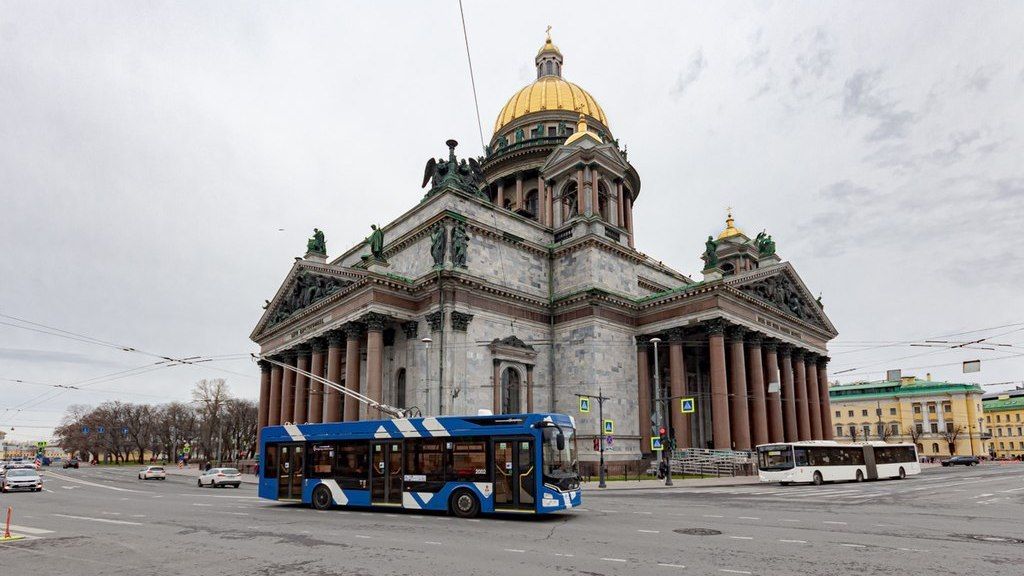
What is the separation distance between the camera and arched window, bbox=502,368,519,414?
4272 cm

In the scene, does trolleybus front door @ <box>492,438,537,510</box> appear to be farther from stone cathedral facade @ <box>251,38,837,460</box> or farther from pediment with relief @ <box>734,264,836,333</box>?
pediment with relief @ <box>734,264,836,333</box>

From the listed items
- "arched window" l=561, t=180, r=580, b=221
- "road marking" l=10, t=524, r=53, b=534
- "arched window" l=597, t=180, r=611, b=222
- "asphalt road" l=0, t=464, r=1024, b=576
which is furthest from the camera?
"arched window" l=597, t=180, r=611, b=222

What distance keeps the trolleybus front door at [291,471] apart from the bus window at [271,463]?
240 millimetres

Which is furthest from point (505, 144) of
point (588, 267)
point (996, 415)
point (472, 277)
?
point (996, 415)

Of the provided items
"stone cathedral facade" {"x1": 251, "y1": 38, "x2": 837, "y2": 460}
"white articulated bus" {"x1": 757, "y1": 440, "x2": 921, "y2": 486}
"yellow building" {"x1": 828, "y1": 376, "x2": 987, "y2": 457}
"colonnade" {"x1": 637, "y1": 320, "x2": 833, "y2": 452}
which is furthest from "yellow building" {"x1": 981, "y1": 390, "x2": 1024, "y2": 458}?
"white articulated bus" {"x1": 757, "y1": 440, "x2": 921, "y2": 486}

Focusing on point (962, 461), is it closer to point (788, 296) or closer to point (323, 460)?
point (788, 296)

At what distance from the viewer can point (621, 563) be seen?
11.2 meters

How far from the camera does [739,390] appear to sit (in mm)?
43688

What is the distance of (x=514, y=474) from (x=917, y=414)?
11481cm

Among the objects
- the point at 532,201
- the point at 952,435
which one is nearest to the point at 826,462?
the point at 532,201

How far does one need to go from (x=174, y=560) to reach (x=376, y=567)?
4061mm

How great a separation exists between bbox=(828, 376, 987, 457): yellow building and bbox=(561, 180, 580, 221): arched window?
73.8 meters

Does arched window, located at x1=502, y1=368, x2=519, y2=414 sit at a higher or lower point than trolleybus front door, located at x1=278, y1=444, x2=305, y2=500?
higher

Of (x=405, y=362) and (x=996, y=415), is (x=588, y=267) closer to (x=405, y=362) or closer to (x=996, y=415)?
(x=405, y=362)
